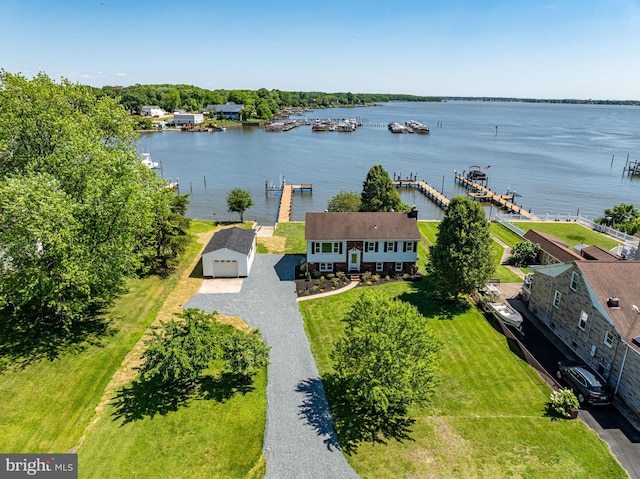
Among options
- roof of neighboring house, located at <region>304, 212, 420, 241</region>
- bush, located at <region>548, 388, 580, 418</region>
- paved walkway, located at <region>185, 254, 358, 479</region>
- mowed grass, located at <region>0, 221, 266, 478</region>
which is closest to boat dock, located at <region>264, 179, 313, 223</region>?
roof of neighboring house, located at <region>304, 212, 420, 241</region>

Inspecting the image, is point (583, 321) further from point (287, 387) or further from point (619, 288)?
point (287, 387)

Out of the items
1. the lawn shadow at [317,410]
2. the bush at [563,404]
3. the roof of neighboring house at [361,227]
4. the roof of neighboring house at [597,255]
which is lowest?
the lawn shadow at [317,410]

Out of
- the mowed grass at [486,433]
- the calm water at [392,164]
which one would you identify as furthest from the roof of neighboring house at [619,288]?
the calm water at [392,164]

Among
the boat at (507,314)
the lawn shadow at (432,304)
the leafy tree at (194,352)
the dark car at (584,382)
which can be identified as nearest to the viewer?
the leafy tree at (194,352)

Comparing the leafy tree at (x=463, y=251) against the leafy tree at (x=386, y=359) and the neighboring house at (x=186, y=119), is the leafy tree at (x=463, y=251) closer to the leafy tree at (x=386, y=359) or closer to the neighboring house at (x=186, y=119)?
the leafy tree at (x=386, y=359)

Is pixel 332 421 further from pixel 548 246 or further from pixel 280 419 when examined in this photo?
pixel 548 246

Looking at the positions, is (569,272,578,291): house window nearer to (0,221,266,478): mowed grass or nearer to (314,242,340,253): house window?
(314,242,340,253): house window

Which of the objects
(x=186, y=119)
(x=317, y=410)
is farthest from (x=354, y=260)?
(x=186, y=119)
